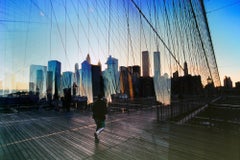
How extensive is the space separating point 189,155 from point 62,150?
252 centimetres

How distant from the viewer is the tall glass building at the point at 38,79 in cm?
1311

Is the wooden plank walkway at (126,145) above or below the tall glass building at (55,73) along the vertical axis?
below

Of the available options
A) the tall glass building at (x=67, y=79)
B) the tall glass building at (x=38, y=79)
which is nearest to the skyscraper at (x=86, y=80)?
the tall glass building at (x=67, y=79)

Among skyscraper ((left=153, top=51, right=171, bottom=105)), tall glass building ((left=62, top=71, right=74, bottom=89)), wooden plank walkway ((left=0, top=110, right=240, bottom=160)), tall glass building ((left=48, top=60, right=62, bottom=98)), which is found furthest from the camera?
tall glass building ((left=62, top=71, right=74, bottom=89))

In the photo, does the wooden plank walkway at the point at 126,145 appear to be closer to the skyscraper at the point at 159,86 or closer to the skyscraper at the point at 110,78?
the skyscraper at the point at 159,86

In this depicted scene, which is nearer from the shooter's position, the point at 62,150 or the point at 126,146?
the point at 62,150

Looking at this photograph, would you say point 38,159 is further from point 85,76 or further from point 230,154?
point 85,76

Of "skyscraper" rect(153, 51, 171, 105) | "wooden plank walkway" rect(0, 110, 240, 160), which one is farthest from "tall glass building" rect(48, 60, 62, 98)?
"wooden plank walkway" rect(0, 110, 240, 160)

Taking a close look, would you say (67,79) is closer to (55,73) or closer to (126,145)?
(55,73)

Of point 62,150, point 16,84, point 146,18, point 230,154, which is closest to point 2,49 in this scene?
point 16,84

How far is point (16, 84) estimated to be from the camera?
13359 millimetres

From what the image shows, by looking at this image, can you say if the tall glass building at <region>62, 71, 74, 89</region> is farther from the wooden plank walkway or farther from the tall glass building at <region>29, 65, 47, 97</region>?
the wooden plank walkway

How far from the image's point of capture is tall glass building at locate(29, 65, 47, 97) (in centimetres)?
1311

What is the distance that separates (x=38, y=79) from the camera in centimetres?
1330
